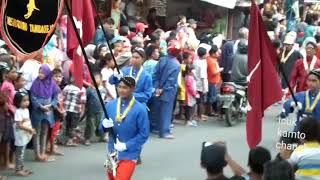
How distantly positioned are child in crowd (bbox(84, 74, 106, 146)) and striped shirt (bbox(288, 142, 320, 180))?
6003mm

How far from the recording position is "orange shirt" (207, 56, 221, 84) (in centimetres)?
1508

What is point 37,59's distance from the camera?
1158 cm

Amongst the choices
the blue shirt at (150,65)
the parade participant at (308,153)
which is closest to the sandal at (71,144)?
the blue shirt at (150,65)

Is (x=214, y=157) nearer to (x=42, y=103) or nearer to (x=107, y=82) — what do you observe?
(x=42, y=103)

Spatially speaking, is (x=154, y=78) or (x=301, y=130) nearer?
(x=301, y=130)

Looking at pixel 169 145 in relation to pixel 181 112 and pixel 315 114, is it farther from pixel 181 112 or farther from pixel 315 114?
pixel 315 114

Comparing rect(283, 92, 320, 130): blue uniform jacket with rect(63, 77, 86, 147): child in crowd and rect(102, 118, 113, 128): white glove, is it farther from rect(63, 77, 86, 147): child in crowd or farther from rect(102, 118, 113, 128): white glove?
rect(63, 77, 86, 147): child in crowd

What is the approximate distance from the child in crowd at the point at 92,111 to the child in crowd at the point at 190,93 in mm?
2591

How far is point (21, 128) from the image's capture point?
10023mm

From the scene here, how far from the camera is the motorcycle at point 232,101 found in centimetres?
1448

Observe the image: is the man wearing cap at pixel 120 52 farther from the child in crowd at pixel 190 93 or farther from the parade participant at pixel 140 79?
the parade participant at pixel 140 79

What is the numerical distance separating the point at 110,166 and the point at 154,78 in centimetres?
553

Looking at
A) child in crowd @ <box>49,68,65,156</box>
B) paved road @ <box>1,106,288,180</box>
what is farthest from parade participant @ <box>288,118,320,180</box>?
child in crowd @ <box>49,68,65,156</box>

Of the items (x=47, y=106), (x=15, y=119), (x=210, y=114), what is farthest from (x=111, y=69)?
(x=210, y=114)
